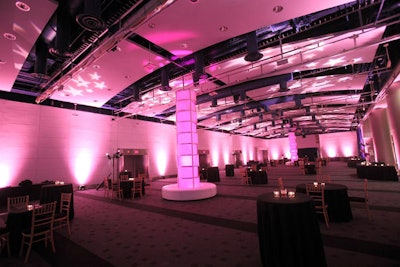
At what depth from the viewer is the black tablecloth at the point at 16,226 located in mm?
3709

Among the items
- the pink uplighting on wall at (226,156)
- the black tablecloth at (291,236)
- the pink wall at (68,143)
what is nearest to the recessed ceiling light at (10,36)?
the pink wall at (68,143)

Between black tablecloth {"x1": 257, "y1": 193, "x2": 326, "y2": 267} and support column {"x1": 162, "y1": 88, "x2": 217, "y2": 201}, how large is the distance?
4.81 m

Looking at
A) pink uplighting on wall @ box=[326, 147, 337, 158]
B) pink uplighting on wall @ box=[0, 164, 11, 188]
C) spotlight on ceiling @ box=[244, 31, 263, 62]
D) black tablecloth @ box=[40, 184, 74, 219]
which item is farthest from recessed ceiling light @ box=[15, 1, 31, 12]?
pink uplighting on wall @ box=[326, 147, 337, 158]

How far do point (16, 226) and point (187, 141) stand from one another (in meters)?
5.33

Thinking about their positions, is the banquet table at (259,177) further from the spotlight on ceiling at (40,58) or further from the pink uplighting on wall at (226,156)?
the pink uplighting on wall at (226,156)

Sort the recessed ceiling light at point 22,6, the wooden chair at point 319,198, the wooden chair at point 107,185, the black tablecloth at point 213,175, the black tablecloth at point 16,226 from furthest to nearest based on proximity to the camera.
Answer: the black tablecloth at point 213,175, the wooden chair at point 107,185, the wooden chair at point 319,198, the recessed ceiling light at point 22,6, the black tablecloth at point 16,226

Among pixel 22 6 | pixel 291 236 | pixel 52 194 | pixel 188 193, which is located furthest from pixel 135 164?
pixel 291 236

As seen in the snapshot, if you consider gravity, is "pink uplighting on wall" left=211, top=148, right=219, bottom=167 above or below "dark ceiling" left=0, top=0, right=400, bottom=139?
below

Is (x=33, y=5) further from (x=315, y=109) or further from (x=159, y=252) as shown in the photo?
(x=315, y=109)

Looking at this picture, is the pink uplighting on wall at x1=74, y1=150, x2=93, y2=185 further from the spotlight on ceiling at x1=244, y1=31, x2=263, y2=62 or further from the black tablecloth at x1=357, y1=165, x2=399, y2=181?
the black tablecloth at x1=357, y1=165, x2=399, y2=181

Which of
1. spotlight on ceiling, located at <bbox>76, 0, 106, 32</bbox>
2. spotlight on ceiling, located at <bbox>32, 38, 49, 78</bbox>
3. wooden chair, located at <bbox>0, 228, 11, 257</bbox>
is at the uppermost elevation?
spotlight on ceiling, located at <bbox>32, 38, 49, 78</bbox>

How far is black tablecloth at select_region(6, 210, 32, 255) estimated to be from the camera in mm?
3709

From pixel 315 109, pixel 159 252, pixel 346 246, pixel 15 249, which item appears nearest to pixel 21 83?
pixel 15 249

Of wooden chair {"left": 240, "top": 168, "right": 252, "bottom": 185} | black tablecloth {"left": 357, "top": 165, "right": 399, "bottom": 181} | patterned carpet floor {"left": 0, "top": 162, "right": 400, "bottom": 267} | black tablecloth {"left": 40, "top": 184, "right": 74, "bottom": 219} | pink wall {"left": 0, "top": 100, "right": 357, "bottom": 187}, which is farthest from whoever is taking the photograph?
wooden chair {"left": 240, "top": 168, "right": 252, "bottom": 185}
